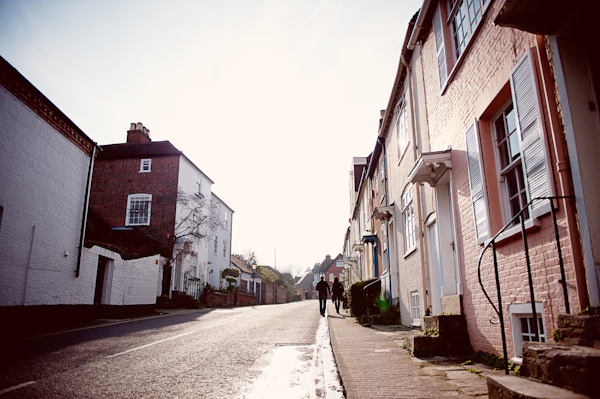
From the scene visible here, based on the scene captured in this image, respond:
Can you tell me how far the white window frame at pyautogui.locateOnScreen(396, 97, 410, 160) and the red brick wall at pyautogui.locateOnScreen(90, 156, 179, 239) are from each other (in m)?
17.9

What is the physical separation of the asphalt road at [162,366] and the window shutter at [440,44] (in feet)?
18.2

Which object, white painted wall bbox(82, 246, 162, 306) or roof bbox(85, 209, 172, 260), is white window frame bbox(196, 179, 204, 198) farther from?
white painted wall bbox(82, 246, 162, 306)

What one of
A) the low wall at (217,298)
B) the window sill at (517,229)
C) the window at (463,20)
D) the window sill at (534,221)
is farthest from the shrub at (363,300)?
the low wall at (217,298)

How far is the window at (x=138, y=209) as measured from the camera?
26.5 metres

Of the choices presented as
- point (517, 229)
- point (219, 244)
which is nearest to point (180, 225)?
point (219, 244)

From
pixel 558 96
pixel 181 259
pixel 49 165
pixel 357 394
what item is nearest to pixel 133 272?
pixel 49 165

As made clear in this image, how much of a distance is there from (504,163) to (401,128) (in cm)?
632

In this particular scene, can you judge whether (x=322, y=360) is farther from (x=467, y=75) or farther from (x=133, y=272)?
(x=133, y=272)

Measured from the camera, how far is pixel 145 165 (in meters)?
27.7

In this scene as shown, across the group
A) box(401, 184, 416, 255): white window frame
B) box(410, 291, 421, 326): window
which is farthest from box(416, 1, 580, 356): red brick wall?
box(410, 291, 421, 326): window

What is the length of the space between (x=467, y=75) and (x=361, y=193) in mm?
17769

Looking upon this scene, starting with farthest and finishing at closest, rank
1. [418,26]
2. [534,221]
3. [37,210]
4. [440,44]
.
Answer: [37,210]
[418,26]
[440,44]
[534,221]

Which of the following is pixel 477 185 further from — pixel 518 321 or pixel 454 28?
pixel 454 28

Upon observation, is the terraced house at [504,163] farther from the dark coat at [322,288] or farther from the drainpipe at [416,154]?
the dark coat at [322,288]
